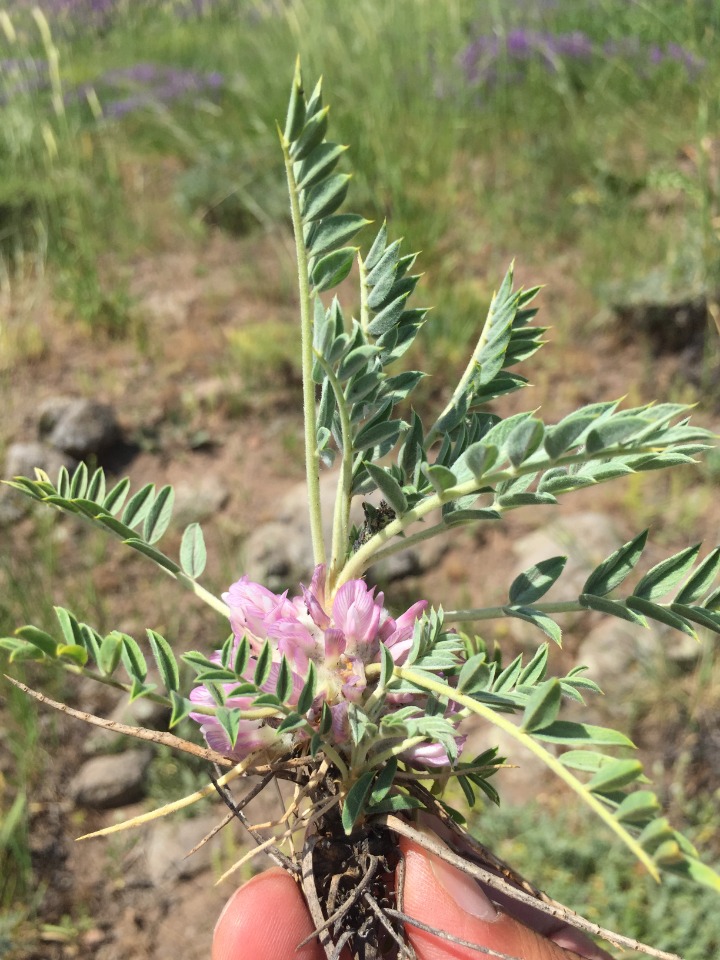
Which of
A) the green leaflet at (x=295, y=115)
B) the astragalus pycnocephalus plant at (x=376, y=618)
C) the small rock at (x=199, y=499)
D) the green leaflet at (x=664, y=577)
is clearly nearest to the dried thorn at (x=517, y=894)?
the astragalus pycnocephalus plant at (x=376, y=618)

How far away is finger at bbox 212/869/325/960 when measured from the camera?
946 millimetres

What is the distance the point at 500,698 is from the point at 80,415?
8.39ft

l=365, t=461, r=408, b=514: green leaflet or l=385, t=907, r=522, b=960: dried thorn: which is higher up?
l=365, t=461, r=408, b=514: green leaflet

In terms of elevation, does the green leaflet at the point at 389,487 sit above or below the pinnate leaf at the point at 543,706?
above

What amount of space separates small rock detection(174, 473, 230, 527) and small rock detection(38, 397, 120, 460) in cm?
35

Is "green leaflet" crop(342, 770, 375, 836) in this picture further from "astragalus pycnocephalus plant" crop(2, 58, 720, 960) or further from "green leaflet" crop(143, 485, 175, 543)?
"green leaflet" crop(143, 485, 175, 543)

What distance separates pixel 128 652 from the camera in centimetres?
69

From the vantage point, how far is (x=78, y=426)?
9.45ft

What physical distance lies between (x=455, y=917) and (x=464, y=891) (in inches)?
1.2

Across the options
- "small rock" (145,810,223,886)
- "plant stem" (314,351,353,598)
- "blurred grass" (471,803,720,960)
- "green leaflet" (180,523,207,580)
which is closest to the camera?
"plant stem" (314,351,353,598)

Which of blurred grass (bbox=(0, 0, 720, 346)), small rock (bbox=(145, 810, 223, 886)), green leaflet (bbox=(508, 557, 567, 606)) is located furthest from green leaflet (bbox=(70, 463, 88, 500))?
blurred grass (bbox=(0, 0, 720, 346))

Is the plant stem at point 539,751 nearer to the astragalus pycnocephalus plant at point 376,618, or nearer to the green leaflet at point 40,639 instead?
the astragalus pycnocephalus plant at point 376,618

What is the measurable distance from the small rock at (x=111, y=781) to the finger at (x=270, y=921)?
4.11ft

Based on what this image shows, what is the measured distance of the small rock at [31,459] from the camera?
9.09ft
